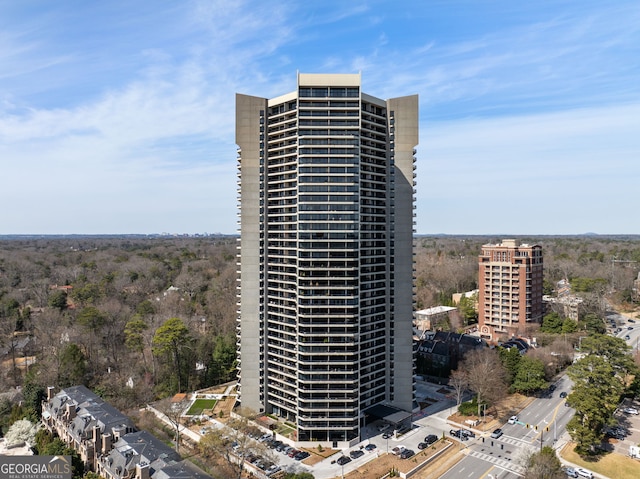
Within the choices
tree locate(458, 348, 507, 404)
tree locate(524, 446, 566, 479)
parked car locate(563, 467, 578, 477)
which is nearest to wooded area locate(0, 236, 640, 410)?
tree locate(458, 348, 507, 404)

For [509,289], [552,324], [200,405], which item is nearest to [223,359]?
[200,405]

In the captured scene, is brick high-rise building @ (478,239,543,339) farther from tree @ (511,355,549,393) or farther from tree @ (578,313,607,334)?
tree @ (511,355,549,393)

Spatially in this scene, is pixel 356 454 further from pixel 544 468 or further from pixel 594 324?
→ pixel 594 324

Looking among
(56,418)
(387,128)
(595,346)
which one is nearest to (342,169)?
(387,128)

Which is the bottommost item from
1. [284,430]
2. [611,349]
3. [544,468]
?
[284,430]

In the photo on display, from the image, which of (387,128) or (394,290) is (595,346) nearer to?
(394,290)

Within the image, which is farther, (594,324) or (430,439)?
(594,324)
